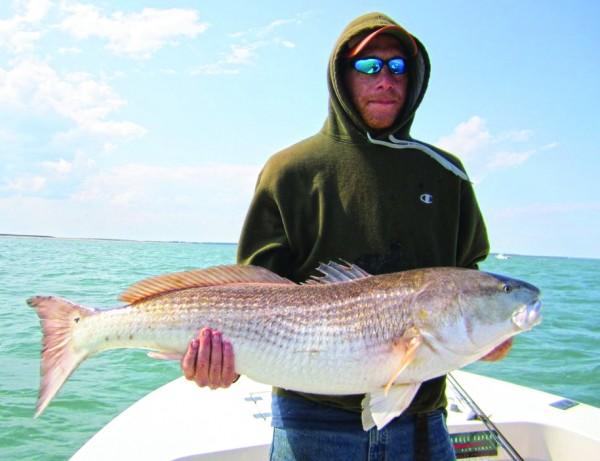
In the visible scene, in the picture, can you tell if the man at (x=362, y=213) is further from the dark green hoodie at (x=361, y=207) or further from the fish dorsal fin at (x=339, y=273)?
the fish dorsal fin at (x=339, y=273)

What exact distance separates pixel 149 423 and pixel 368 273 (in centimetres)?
286

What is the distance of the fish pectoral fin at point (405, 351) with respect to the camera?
8.05 ft

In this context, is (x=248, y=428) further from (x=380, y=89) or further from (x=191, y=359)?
(x=380, y=89)

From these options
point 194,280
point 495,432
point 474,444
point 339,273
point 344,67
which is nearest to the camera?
point 339,273

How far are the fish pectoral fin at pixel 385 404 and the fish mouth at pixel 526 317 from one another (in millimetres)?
555

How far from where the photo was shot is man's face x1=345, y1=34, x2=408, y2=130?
3.05 m

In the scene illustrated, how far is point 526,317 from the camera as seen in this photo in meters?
2.57

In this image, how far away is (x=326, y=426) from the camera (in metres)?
2.70

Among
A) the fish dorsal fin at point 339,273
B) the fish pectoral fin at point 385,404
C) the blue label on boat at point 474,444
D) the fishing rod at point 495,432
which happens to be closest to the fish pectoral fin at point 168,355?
the fish dorsal fin at point 339,273

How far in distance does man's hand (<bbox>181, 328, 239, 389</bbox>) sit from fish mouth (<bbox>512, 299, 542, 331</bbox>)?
137cm

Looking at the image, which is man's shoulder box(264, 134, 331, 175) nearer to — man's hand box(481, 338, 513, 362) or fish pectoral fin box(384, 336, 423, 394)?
fish pectoral fin box(384, 336, 423, 394)

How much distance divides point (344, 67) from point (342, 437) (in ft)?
6.66

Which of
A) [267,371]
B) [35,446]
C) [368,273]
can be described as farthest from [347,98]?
[35,446]

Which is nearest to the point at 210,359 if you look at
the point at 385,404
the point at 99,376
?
the point at 385,404
